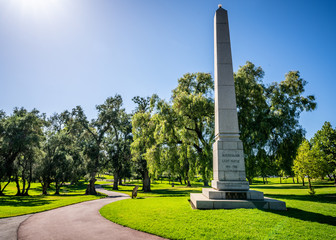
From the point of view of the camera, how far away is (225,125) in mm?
11180

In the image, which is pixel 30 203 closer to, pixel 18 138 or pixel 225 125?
pixel 18 138

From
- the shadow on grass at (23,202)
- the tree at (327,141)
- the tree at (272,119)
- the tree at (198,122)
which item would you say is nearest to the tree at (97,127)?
the shadow on grass at (23,202)

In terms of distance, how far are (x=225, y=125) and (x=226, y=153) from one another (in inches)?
65.1

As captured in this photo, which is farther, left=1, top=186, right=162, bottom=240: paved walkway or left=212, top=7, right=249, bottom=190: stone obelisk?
left=212, top=7, right=249, bottom=190: stone obelisk

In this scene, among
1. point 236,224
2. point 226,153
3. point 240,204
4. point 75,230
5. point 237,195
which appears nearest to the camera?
point 236,224

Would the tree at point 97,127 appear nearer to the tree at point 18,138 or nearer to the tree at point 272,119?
the tree at point 18,138

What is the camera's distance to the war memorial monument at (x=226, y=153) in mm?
9266

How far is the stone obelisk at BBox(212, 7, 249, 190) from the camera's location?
1041cm

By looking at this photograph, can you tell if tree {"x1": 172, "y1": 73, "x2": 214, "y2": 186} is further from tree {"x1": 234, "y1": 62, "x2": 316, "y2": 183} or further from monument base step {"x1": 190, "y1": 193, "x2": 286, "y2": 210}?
monument base step {"x1": 190, "y1": 193, "x2": 286, "y2": 210}

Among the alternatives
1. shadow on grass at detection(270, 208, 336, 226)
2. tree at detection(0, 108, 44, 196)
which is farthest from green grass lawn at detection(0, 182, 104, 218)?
shadow on grass at detection(270, 208, 336, 226)

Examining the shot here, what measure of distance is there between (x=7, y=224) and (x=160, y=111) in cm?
1586

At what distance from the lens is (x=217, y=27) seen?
12.9 metres

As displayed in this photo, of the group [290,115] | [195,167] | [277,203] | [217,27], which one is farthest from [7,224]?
[290,115]

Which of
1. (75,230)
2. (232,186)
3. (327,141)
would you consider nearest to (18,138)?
(75,230)
